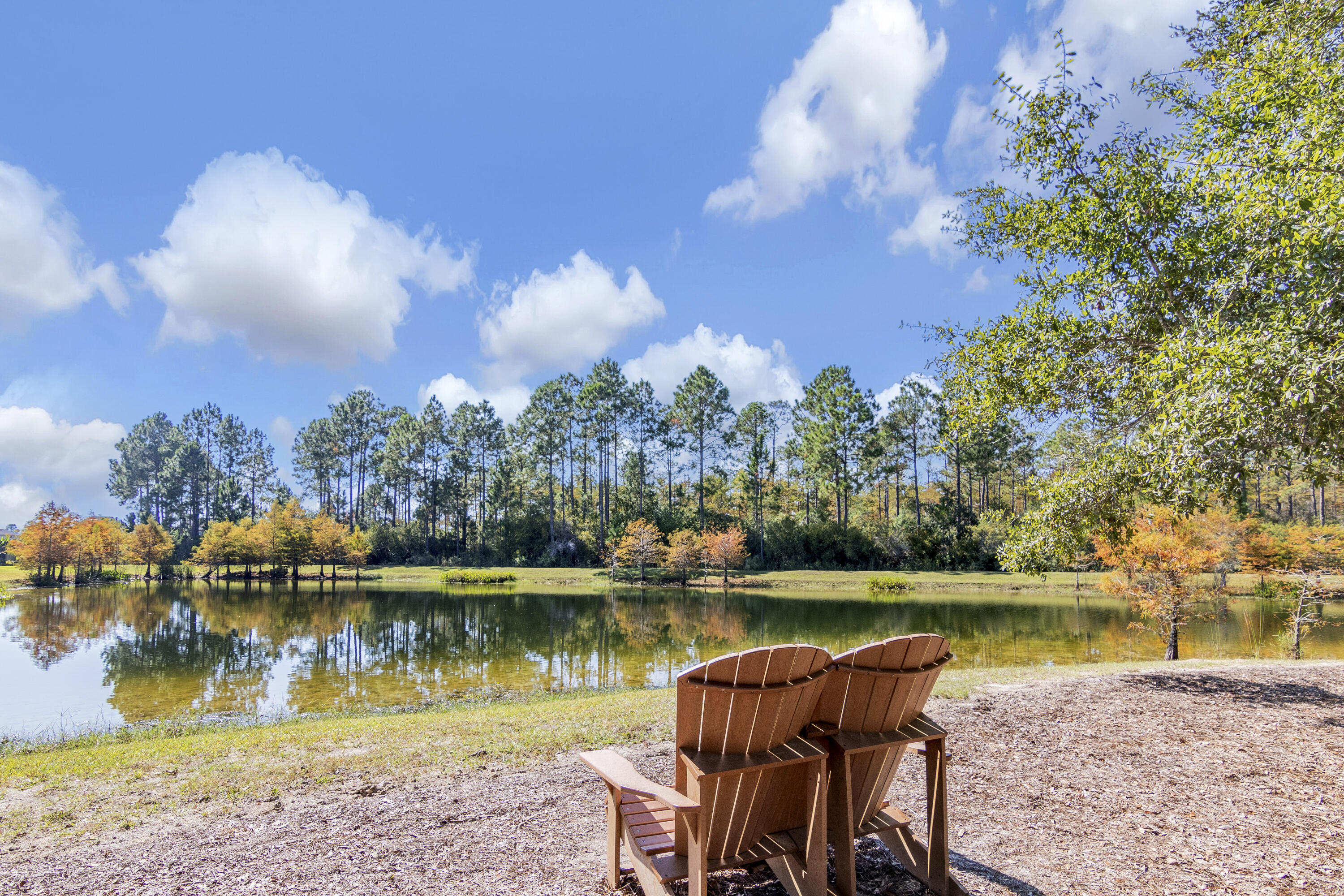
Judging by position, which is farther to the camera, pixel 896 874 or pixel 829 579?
pixel 829 579

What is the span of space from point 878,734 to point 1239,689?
7.28m

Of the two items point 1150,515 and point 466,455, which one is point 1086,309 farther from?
point 466,455

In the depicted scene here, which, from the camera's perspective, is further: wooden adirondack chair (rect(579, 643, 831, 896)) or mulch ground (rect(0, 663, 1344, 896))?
mulch ground (rect(0, 663, 1344, 896))

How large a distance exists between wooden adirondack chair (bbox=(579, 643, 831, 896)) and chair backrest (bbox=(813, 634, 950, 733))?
0.15m

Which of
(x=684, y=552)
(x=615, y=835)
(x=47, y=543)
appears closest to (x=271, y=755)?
(x=615, y=835)

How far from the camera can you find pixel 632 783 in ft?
8.43

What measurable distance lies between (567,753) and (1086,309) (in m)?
7.55

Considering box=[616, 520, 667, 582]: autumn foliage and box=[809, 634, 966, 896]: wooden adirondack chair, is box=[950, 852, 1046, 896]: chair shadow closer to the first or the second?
box=[809, 634, 966, 896]: wooden adirondack chair

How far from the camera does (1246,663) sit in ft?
29.8

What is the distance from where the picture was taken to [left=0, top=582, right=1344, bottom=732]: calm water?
11.5 metres

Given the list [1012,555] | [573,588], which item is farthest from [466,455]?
[1012,555]

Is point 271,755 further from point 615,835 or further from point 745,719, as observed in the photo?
point 745,719

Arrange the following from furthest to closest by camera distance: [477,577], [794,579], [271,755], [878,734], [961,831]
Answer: [477,577] < [794,579] < [271,755] < [961,831] < [878,734]

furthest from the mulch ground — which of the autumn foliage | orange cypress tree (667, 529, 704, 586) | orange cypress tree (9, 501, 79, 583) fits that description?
orange cypress tree (9, 501, 79, 583)
